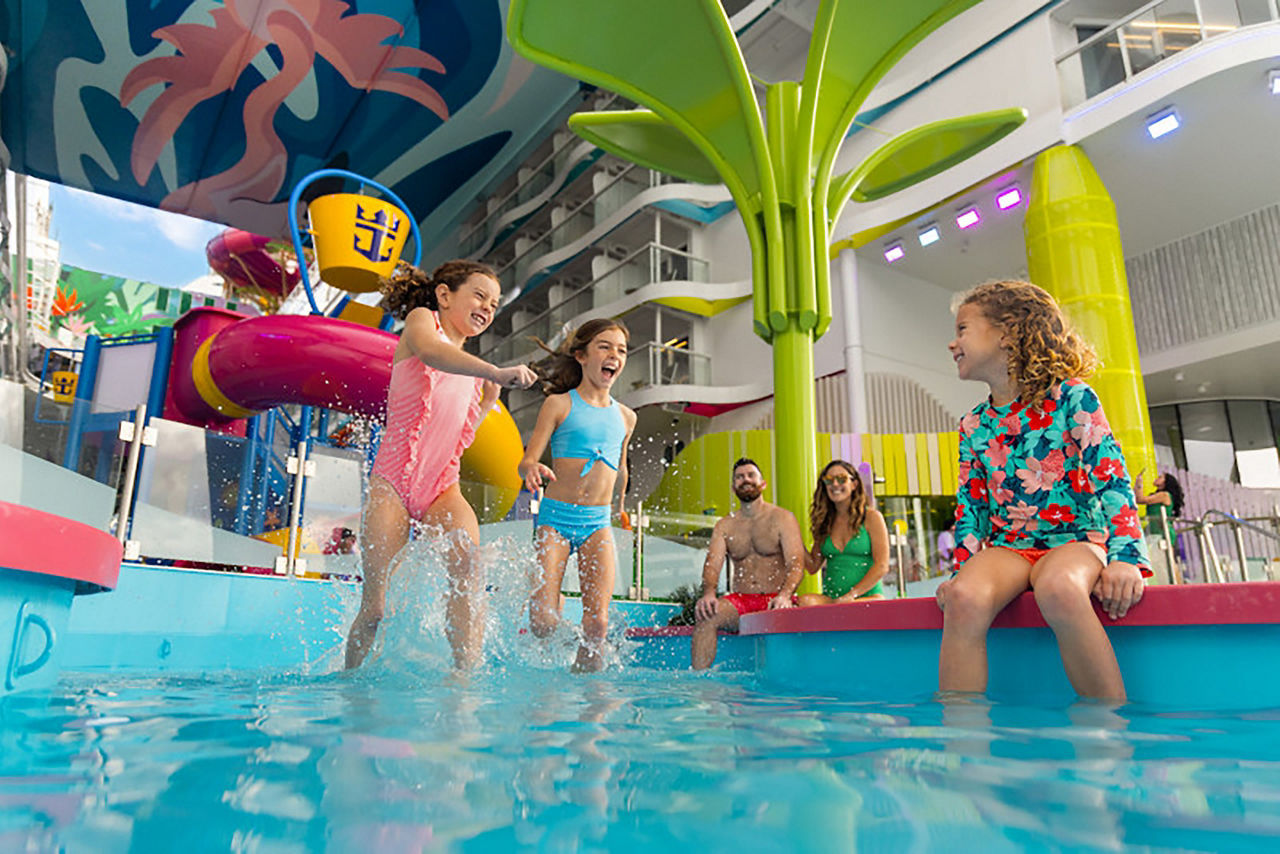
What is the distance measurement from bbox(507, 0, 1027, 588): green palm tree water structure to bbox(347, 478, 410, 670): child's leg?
3.00 metres

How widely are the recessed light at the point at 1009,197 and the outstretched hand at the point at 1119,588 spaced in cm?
1181

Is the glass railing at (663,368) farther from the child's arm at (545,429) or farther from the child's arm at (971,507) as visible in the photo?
the child's arm at (971,507)

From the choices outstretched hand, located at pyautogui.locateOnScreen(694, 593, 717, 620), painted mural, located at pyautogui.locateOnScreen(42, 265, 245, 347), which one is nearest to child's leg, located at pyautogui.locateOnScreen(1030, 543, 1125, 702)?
outstretched hand, located at pyautogui.locateOnScreen(694, 593, 717, 620)

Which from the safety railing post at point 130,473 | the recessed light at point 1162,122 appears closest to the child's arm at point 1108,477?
the safety railing post at point 130,473

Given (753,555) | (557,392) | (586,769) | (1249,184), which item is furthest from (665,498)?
(586,769)

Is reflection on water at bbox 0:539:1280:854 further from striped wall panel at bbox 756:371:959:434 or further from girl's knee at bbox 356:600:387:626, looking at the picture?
striped wall panel at bbox 756:371:959:434

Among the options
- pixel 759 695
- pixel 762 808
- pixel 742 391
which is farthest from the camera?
pixel 742 391

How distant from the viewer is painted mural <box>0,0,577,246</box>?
42.4ft

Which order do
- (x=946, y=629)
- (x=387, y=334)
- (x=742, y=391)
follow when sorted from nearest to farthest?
(x=946, y=629), (x=387, y=334), (x=742, y=391)

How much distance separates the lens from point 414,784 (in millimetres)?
851

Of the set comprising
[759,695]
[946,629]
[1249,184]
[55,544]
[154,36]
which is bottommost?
[759,695]

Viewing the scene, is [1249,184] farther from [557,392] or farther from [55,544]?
[55,544]

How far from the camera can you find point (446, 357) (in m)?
2.67

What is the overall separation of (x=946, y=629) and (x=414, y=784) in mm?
1581
